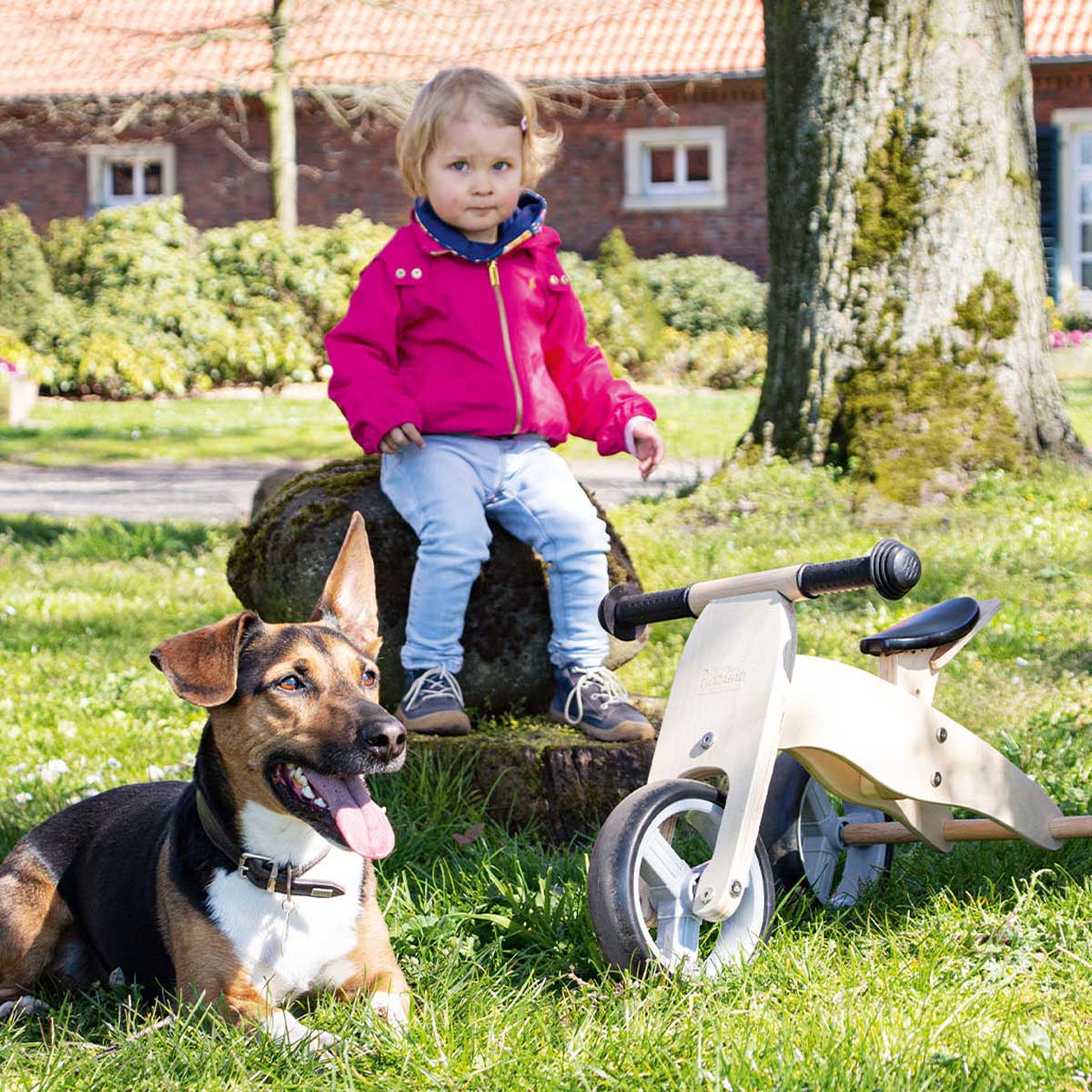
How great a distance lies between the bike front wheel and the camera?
3230mm

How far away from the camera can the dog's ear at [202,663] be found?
3232 mm

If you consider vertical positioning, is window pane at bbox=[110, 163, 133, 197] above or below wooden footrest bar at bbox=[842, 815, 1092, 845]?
above

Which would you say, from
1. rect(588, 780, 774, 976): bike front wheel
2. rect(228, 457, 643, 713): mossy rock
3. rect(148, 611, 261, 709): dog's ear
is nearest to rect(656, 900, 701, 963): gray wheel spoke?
rect(588, 780, 774, 976): bike front wheel

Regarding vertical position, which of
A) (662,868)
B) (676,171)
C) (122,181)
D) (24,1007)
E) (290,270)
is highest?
(122,181)

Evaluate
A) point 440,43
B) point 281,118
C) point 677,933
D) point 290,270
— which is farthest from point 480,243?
point 440,43

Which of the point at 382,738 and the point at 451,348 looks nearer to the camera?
the point at 382,738

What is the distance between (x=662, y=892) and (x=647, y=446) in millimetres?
1746

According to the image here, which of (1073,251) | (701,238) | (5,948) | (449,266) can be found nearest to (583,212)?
(701,238)

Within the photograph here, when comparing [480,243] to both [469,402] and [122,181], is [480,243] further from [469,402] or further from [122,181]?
[122,181]

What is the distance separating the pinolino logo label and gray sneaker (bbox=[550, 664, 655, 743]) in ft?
3.92

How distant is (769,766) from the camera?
324 centimetres

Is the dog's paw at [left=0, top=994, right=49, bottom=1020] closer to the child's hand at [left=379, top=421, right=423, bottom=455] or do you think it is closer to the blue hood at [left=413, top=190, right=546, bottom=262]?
the child's hand at [left=379, top=421, right=423, bottom=455]

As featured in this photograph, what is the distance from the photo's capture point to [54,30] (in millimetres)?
25250

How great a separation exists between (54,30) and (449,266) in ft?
76.2
